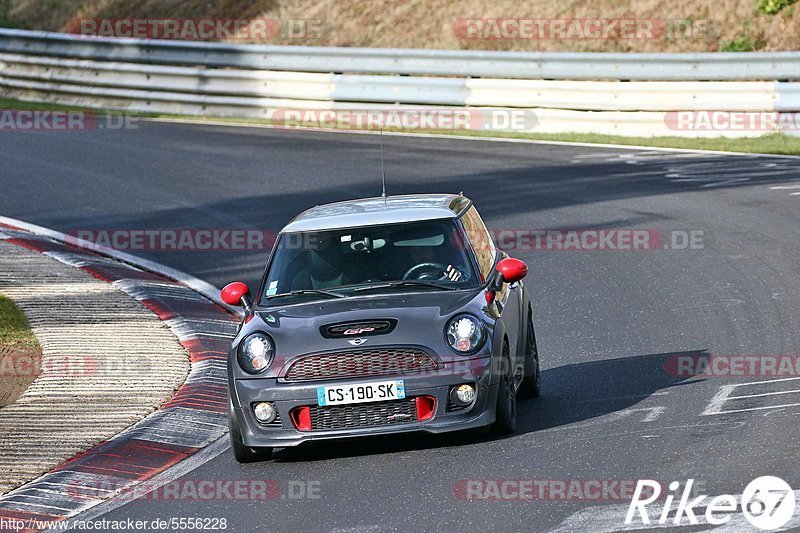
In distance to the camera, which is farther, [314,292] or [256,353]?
[314,292]

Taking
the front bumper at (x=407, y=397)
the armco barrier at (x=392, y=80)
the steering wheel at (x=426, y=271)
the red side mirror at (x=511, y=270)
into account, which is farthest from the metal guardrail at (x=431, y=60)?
the front bumper at (x=407, y=397)

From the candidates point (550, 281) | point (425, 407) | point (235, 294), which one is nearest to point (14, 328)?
point (235, 294)

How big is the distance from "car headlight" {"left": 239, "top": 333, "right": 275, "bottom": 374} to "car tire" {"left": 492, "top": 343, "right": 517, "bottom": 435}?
138 cm

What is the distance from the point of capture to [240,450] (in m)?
8.62

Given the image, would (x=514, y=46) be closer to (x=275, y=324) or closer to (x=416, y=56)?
(x=416, y=56)

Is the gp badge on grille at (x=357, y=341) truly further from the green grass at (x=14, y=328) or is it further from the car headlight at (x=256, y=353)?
the green grass at (x=14, y=328)

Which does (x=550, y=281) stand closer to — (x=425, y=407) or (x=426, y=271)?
(x=426, y=271)

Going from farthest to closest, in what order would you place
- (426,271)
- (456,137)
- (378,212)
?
(456,137), (378,212), (426,271)

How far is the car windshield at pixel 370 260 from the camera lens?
30.1 ft

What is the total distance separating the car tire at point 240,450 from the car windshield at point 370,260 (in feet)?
3.27

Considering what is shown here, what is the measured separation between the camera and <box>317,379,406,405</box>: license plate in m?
8.23

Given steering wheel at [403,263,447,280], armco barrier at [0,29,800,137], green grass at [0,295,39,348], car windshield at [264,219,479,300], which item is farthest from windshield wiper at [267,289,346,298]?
armco barrier at [0,29,800,137]

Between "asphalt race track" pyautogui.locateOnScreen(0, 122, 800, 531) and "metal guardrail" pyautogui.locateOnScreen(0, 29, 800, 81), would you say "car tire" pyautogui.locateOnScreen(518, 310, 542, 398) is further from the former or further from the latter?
"metal guardrail" pyautogui.locateOnScreen(0, 29, 800, 81)

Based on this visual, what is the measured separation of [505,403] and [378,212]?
1.81 m
